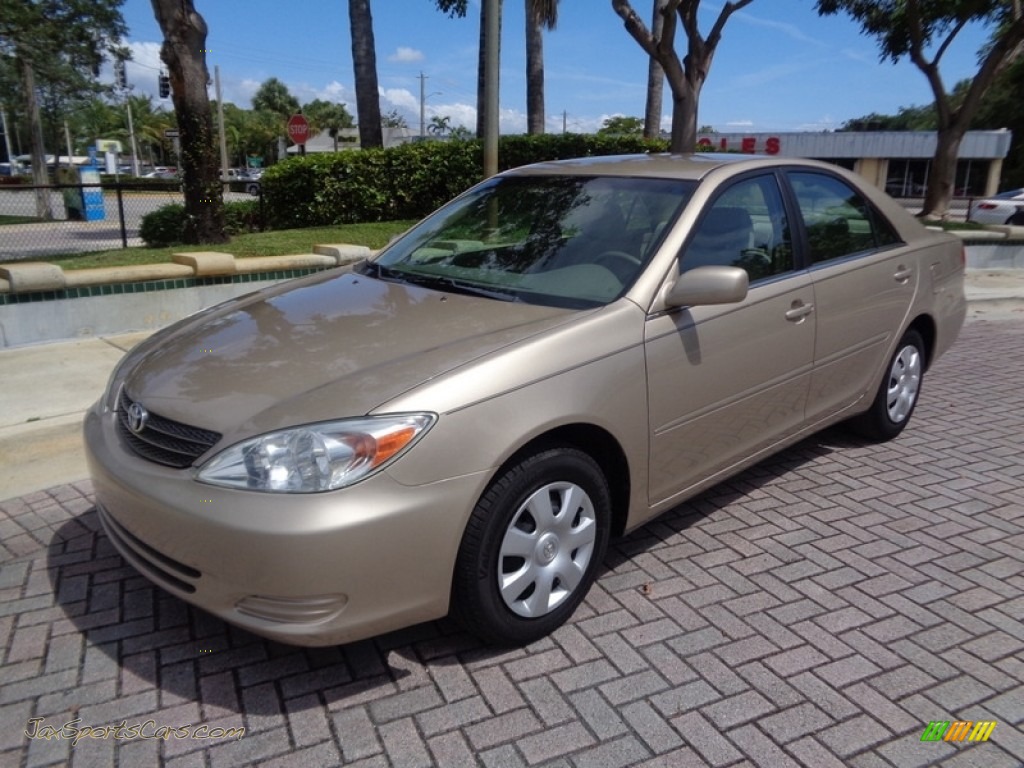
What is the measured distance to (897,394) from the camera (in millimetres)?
4910

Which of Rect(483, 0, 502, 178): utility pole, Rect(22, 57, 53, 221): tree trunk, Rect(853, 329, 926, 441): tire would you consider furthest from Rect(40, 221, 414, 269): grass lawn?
Rect(22, 57, 53, 221): tree trunk

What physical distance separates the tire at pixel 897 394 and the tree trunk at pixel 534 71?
50.9 ft

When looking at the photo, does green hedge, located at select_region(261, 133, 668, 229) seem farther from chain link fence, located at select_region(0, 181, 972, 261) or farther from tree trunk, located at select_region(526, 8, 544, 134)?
tree trunk, located at select_region(526, 8, 544, 134)

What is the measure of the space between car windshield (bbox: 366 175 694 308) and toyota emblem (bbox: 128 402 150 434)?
1.29 m

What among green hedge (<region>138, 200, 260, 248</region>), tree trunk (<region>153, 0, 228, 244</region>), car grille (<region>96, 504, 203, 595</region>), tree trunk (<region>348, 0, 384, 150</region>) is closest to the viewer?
car grille (<region>96, 504, 203, 595</region>)

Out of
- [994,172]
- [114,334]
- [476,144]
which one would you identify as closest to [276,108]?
[994,172]

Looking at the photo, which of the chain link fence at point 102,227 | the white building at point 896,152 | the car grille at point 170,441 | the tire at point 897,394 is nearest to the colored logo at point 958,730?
the car grille at point 170,441

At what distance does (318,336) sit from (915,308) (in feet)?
11.5

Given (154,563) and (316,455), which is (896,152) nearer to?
(316,455)

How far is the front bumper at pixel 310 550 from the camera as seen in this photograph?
7.58ft

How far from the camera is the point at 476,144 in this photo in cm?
1405

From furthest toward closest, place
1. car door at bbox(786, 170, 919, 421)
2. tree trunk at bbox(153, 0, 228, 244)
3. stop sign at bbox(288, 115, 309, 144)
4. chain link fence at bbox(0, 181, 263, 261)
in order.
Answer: stop sign at bbox(288, 115, 309, 144), chain link fence at bbox(0, 181, 263, 261), tree trunk at bbox(153, 0, 228, 244), car door at bbox(786, 170, 919, 421)

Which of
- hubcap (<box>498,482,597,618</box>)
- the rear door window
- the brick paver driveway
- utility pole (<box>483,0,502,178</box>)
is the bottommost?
the brick paver driveway

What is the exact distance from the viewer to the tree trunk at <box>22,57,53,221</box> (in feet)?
61.5
